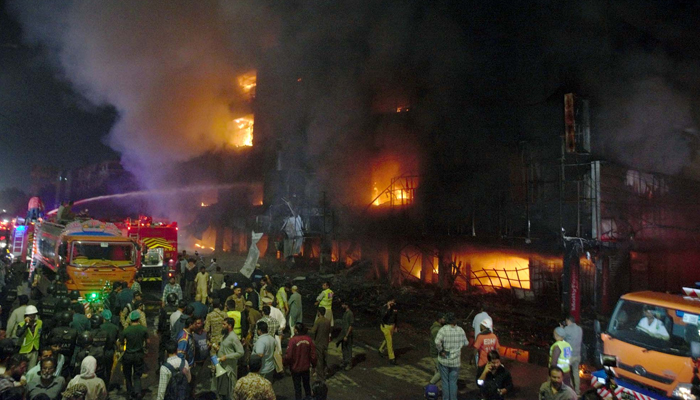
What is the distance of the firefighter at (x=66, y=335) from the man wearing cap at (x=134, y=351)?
60cm

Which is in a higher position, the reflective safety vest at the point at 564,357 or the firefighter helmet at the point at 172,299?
the firefighter helmet at the point at 172,299

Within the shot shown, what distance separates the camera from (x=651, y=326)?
19.0 ft

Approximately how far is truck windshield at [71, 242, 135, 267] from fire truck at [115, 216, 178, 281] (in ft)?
8.79

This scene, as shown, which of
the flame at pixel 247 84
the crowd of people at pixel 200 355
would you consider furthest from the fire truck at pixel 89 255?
the flame at pixel 247 84

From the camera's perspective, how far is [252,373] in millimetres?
3998

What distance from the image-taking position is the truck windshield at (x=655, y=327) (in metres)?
5.36

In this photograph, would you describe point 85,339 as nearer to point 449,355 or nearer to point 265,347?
point 265,347

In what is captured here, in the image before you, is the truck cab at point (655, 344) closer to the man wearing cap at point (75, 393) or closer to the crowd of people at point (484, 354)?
the crowd of people at point (484, 354)

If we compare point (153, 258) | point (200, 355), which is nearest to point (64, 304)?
point (200, 355)

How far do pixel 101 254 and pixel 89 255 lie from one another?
306 mm

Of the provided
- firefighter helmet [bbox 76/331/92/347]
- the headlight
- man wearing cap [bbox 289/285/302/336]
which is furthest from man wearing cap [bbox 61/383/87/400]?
the headlight

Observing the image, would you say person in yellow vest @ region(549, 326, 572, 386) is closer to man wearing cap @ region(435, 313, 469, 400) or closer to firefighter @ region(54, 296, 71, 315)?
man wearing cap @ region(435, 313, 469, 400)

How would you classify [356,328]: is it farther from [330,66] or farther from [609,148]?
[330,66]

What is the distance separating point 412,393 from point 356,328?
4779 millimetres
